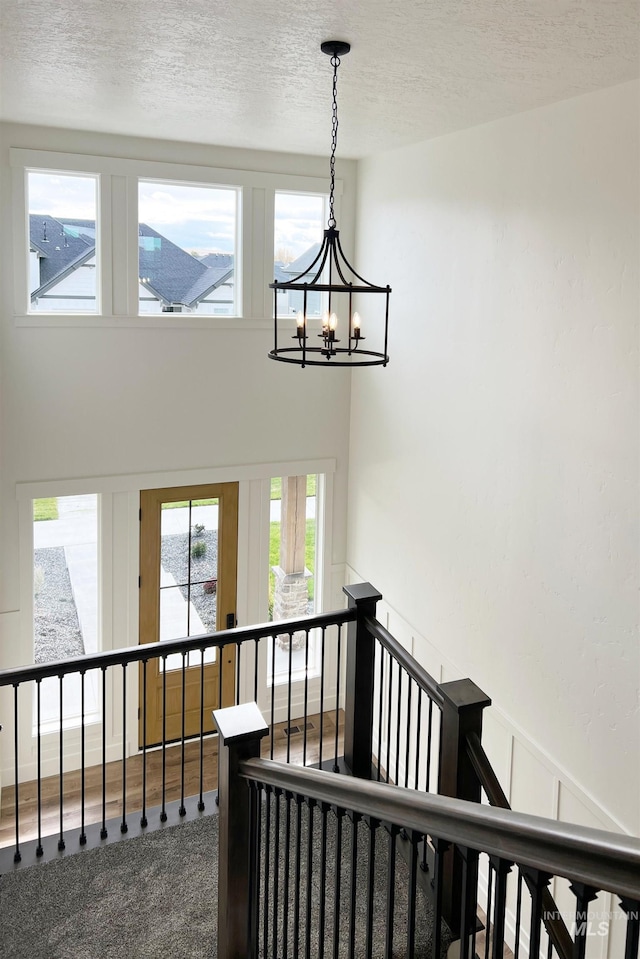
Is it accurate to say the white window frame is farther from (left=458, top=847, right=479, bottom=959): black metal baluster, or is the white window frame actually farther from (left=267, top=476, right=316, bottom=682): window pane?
(left=458, top=847, right=479, bottom=959): black metal baluster

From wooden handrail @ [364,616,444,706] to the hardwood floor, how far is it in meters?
2.76

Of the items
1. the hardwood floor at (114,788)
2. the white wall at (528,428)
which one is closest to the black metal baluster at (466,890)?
the white wall at (528,428)

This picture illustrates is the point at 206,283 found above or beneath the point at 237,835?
above

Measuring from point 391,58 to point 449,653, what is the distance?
357 centimetres

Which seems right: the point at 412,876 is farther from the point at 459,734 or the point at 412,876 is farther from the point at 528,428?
the point at 528,428

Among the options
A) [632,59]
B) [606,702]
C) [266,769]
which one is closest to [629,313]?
[632,59]

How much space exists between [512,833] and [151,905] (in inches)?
86.1

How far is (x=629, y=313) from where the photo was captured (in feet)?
11.7

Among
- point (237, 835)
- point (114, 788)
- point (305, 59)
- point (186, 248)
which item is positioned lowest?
point (114, 788)

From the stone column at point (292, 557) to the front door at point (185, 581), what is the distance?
0.46 metres

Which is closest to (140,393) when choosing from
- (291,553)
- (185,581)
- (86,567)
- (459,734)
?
(86,567)

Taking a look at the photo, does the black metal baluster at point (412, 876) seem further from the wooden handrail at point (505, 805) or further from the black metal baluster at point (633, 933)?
the black metal baluster at point (633, 933)

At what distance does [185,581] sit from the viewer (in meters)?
6.51

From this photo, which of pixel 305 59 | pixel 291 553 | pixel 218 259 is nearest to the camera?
pixel 305 59
